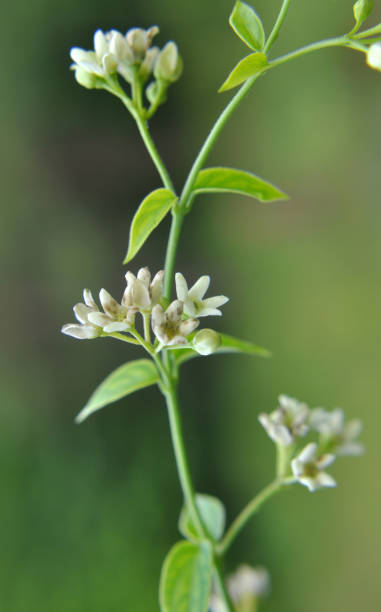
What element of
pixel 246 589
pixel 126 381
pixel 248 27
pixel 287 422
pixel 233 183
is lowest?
pixel 246 589

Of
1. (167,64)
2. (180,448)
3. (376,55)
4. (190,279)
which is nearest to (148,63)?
(167,64)

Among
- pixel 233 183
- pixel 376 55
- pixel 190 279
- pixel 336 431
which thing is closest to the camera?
pixel 376 55

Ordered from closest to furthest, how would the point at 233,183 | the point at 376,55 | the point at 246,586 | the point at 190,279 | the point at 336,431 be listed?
the point at 376,55
the point at 233,183
the point at 336,431
the point at 246,586
the point at 190,279

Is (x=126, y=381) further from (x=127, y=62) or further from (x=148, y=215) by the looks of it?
(x=127, y=62)

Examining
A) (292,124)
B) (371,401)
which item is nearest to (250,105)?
(292,124)

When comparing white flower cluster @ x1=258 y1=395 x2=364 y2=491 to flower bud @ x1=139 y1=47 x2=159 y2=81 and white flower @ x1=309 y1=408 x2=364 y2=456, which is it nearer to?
white flower @ x1=309 y1=408 x2=364 y2=456

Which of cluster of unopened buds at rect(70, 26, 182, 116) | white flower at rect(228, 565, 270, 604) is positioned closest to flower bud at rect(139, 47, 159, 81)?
cluster of unopened buds at rect(70, 26, 182, 116)

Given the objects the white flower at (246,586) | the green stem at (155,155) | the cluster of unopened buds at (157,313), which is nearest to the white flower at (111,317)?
the cluster of unopened buds at (157,313)

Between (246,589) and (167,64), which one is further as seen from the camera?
(246,589)

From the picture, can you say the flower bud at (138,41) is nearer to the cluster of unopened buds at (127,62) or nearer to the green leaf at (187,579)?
the cluster of unopened buds at (127,62)
